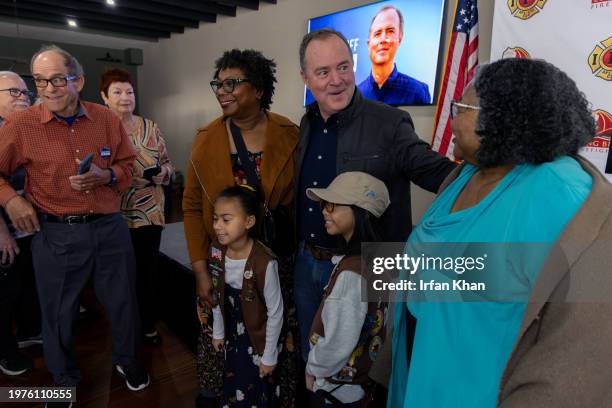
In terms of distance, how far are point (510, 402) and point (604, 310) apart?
24 centimetres

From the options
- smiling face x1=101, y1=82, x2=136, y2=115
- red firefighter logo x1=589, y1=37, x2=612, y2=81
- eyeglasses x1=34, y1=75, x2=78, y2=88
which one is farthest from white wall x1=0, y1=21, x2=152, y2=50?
red firefighter logo x1=589, y1=37, x2=612, y2=81

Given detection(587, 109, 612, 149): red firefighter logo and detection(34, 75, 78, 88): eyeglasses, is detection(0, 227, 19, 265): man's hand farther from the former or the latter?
detection(587, 109, 612, 149): red firefighter logo

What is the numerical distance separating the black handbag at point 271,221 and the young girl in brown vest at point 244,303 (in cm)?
4

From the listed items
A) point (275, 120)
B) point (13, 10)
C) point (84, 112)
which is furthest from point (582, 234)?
point (13, 10)

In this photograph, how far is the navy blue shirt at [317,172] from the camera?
1375 mm

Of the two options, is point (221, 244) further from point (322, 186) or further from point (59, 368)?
point (59, 368)

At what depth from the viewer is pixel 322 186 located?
1398mm

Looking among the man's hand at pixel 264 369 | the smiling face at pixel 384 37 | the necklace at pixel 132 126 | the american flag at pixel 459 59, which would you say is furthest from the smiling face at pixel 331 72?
the smiling face at pixel 384 37

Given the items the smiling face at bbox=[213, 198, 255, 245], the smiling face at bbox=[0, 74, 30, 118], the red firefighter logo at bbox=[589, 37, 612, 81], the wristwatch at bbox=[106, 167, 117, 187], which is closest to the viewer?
the smiling face at bbox=[213, 198, 255, 245]

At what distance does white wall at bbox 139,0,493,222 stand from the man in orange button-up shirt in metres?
2.67

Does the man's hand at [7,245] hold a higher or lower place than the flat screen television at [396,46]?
lower

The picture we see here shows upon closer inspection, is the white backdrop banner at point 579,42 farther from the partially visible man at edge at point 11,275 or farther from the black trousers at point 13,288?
the black trousers at point 13,288

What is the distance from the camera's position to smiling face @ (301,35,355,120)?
4.23ft

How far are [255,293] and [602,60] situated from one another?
2.27 meters
